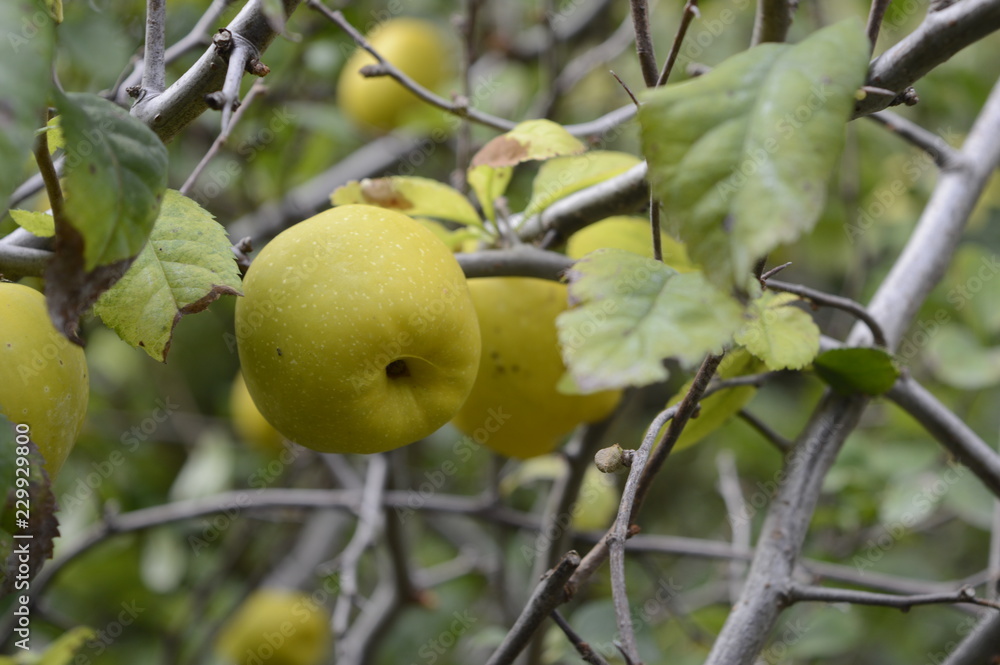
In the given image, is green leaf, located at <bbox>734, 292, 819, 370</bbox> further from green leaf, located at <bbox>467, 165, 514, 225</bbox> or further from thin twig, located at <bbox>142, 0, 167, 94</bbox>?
thin twig, located at <bbox>142, 0, 167, 94</bbox>

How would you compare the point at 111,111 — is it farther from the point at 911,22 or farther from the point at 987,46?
the point at 987,46

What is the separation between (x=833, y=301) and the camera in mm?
855

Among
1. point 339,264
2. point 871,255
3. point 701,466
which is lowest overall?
point 701,466

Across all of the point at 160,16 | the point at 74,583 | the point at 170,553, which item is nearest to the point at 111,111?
the point at 160,16

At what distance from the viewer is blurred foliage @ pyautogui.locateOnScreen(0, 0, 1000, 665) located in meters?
1.57

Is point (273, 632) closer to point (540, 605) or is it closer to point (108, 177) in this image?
point (540, 605)

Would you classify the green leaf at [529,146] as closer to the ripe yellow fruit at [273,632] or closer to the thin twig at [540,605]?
the thin twig at [540,605]

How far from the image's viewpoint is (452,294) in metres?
0.78

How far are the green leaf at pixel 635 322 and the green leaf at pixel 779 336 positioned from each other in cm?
14

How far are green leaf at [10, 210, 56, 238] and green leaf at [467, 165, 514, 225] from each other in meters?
0.44

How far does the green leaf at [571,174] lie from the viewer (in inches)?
36.1

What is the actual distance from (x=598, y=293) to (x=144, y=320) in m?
0.37

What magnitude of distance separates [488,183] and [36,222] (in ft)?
1.52

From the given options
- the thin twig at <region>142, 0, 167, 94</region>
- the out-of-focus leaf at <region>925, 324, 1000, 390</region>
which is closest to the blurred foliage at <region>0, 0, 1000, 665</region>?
the out-of-focus leaf at <region>925, 324, 1000, 390</region>
